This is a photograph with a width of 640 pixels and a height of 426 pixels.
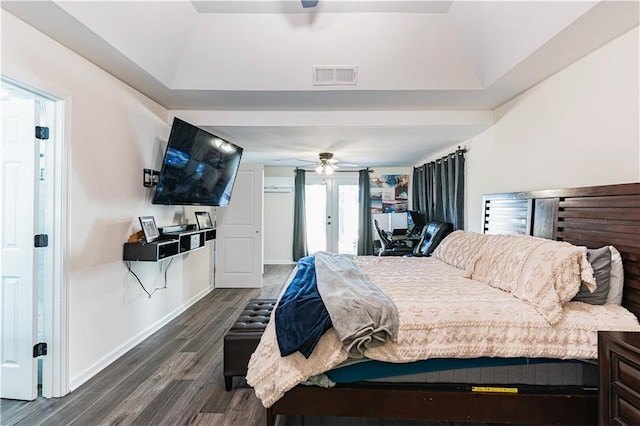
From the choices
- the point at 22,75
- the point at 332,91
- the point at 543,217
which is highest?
the point at 332,91

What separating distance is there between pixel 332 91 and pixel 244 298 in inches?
123

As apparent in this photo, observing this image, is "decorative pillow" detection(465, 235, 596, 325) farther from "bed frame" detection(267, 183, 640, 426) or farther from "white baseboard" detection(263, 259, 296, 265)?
"white baseboard" detection(263, 259, 296, 265)

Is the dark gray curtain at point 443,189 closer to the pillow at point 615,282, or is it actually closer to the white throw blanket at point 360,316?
the pillow at point 615,282

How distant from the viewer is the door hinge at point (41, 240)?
212cm

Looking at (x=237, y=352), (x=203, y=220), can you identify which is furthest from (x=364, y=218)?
(x=237, y=352)

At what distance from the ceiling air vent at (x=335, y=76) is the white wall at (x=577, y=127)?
65.5 inches

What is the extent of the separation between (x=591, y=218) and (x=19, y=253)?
3.92m

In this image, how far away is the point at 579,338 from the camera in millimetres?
1674

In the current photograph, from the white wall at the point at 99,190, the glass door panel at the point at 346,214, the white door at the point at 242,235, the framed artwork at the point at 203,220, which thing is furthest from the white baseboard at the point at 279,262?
the white wall at the point at 99,190

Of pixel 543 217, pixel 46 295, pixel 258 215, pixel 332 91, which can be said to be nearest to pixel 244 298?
pixel 258 215

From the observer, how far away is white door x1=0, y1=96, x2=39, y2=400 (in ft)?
6.91

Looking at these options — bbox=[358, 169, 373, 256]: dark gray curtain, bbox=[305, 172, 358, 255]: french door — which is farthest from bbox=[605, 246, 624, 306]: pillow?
bbox=[305, 172, 358, 255]: french door

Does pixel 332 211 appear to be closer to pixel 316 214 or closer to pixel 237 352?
pixel 316 214

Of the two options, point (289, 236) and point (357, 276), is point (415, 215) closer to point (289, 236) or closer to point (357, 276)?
point (289, 236)
